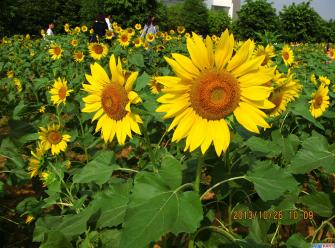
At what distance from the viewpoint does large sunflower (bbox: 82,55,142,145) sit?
1782 millimetres

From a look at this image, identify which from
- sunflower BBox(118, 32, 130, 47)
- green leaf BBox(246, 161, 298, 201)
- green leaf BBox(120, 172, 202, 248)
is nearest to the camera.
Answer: green leaf BBox(120, 172, 202, 248)

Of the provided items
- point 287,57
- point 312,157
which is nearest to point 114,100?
point 312,157

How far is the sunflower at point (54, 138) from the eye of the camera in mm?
3119

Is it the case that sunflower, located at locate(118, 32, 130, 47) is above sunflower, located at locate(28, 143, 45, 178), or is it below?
above

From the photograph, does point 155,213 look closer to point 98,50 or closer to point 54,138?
point 54,138

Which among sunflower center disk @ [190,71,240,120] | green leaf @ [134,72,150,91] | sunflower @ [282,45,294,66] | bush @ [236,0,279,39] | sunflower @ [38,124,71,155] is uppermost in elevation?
bush @ [236,0,279,39]

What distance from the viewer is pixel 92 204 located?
1.78 metres

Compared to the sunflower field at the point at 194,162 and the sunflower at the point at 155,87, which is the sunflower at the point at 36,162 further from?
the sunflower at the point at 155,87

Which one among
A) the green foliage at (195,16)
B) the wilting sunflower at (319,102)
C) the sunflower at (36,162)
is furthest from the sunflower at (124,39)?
the green foliage at (195,16)

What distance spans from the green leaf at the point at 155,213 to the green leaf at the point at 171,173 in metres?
0.03

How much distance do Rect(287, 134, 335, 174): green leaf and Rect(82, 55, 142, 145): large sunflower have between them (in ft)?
2.47

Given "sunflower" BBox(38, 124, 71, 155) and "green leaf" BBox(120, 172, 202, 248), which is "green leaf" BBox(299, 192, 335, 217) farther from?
"sunflower" BBox(38, 124, 71, 155)

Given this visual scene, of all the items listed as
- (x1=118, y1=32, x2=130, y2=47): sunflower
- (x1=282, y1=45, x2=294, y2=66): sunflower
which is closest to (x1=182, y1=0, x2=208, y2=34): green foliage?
(x1=118, y1=32, x2=130, y2=47): sunflower

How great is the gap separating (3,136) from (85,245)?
97cm
